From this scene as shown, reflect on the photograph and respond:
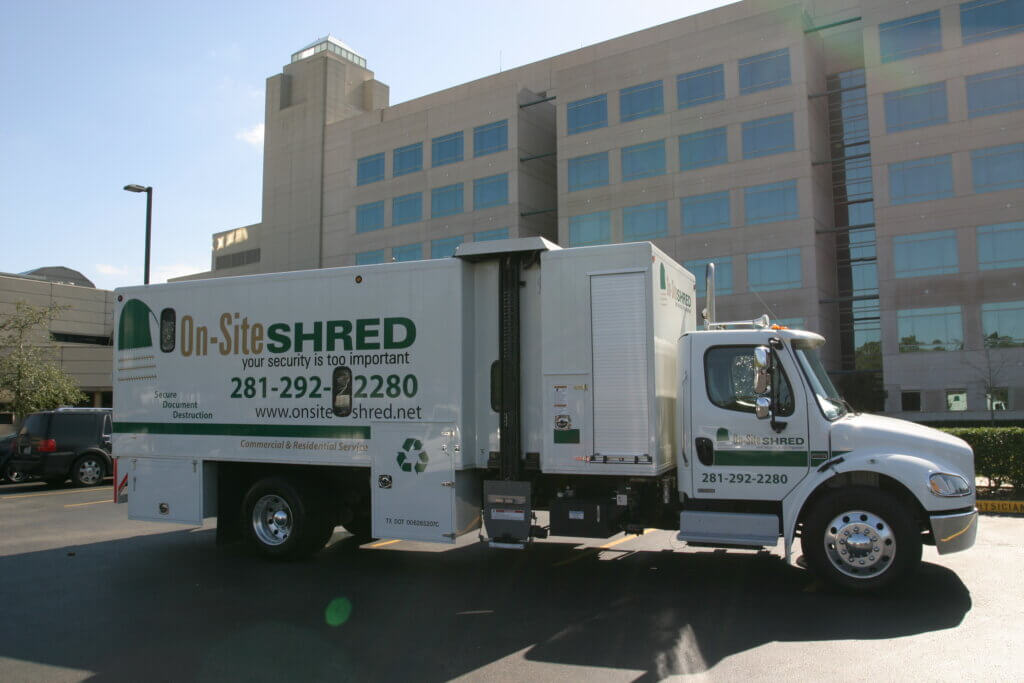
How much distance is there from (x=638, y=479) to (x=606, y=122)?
40.6 meters

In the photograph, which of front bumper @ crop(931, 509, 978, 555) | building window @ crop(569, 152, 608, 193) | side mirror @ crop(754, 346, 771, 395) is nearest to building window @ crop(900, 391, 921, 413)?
building window @ crop(569, 152, 608, 193)

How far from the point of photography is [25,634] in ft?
20.1

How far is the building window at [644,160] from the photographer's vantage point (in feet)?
141

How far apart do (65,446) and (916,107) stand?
131 feet

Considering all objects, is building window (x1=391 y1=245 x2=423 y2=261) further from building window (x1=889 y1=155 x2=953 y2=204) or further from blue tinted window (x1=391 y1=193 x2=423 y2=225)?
building window (x1=889 y1=155 x2=953 y2=204)

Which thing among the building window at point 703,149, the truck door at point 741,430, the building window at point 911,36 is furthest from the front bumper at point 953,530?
the building window at point 911,36

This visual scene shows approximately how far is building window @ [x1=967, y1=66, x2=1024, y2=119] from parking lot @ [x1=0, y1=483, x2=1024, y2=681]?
114ft

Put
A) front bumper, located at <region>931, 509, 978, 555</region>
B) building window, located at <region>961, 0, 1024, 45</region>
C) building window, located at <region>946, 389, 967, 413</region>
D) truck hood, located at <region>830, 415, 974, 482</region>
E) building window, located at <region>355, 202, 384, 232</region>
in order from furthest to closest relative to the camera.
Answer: building window, located at <region>355, 202, 384, 232</region> → building window, located at <region>946, 389, 967, 413</region> → building window, located at <region>961, 0, 1024, 45</region> → truck hood, located at <region>830, 415, 974, 482</region> → front bumper, located at <region>931, 509, 978, 555</region>

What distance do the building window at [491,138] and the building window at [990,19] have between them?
25.8 metres

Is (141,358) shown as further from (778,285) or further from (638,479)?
(778,285)

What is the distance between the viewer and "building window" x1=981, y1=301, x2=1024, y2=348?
36.7 m

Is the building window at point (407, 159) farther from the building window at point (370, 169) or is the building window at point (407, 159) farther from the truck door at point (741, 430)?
the truck door at point (741, 430)

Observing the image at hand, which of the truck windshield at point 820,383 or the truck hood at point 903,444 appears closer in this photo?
the truck hood at point 903,444

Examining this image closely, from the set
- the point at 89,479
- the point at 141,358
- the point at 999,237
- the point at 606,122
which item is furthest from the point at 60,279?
the point at 999,237
